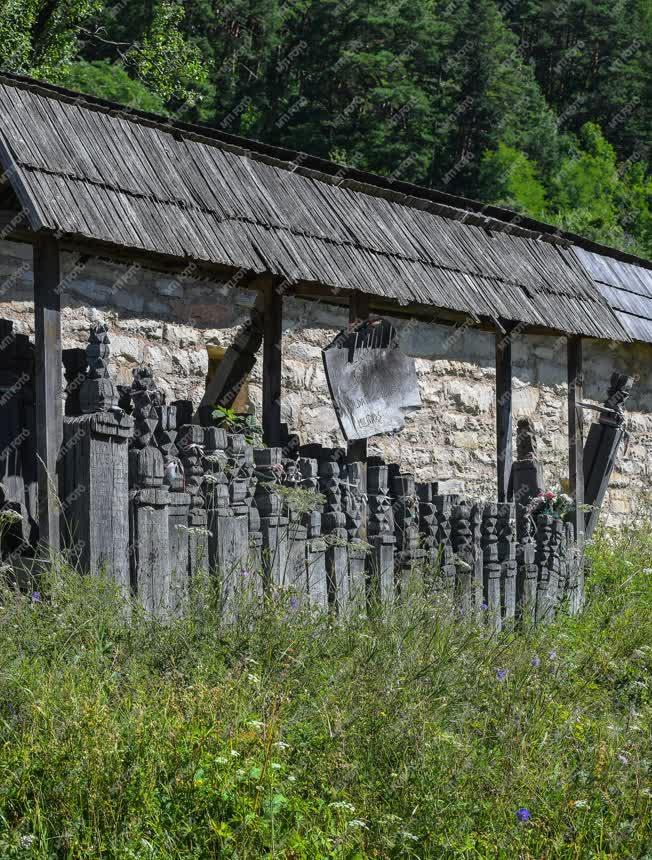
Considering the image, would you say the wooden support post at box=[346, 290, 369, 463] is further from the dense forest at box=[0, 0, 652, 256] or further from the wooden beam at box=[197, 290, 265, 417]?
the dense forest at box=[0, 0, 652, 256]

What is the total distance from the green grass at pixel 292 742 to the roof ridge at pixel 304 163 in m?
2.86

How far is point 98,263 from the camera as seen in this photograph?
8.52 m

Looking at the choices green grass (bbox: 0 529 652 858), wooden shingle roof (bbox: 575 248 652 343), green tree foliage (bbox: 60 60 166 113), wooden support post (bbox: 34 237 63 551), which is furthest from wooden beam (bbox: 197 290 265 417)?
green tree foliage (bbox: 60 60 166 113)

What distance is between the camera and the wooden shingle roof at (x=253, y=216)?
5.75m

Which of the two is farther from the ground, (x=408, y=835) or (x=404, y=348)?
(x=404, y=348)

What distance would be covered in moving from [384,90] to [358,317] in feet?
48.0

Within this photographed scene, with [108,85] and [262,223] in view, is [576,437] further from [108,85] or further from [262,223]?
[108,85]

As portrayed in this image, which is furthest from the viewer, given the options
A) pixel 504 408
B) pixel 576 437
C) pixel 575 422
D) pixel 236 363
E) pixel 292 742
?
pixel 575 422

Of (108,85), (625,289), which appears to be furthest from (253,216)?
(108,85)

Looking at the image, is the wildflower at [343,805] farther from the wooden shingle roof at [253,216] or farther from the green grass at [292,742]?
the wooden shingle roof at [253,216]

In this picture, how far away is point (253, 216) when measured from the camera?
6.66 metres

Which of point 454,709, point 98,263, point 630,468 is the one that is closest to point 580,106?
point 630,468

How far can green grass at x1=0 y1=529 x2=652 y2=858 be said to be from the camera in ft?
11.8

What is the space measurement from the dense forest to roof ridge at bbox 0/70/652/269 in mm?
9371
